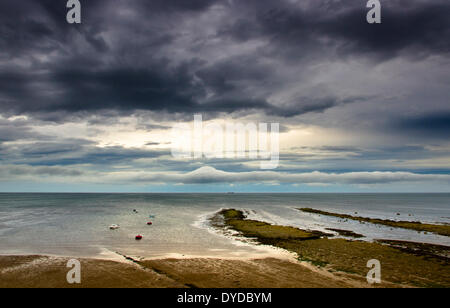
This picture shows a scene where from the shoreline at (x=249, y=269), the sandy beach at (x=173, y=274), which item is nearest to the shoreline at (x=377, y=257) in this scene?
the shoreline at (x=249, y=269)

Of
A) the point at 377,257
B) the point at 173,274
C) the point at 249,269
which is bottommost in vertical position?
the point at 377,257

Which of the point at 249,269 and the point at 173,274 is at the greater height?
the point at 173,274

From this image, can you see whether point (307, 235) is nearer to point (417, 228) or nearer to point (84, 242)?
point (417, 228)

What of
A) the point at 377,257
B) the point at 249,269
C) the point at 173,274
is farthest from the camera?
the point at 377,257

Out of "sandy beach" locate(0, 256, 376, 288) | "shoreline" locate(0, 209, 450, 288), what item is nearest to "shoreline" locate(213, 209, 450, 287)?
"shoreline" locate(0, 209, 450, 288)

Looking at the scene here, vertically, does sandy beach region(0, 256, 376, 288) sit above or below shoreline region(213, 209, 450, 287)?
above

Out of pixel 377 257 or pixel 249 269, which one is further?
pixel 377 257

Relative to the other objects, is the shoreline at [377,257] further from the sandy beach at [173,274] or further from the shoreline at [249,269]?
the sandy beach at [173,274]

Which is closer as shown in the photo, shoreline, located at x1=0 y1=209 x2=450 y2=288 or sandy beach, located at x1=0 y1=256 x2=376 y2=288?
sandy beach, located at x1=0 y1=256 x2=376 y2=288

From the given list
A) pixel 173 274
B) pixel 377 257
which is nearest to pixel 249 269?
pixel 173 274

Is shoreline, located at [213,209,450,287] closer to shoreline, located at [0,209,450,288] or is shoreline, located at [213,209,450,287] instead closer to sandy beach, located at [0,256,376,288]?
shoreline, located at [0,209,450,288]

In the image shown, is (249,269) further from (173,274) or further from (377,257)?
(377,257)

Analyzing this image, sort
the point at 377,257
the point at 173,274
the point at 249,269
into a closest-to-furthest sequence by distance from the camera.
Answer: the point at 173,274
the point at 249,269
the point at 377,257
